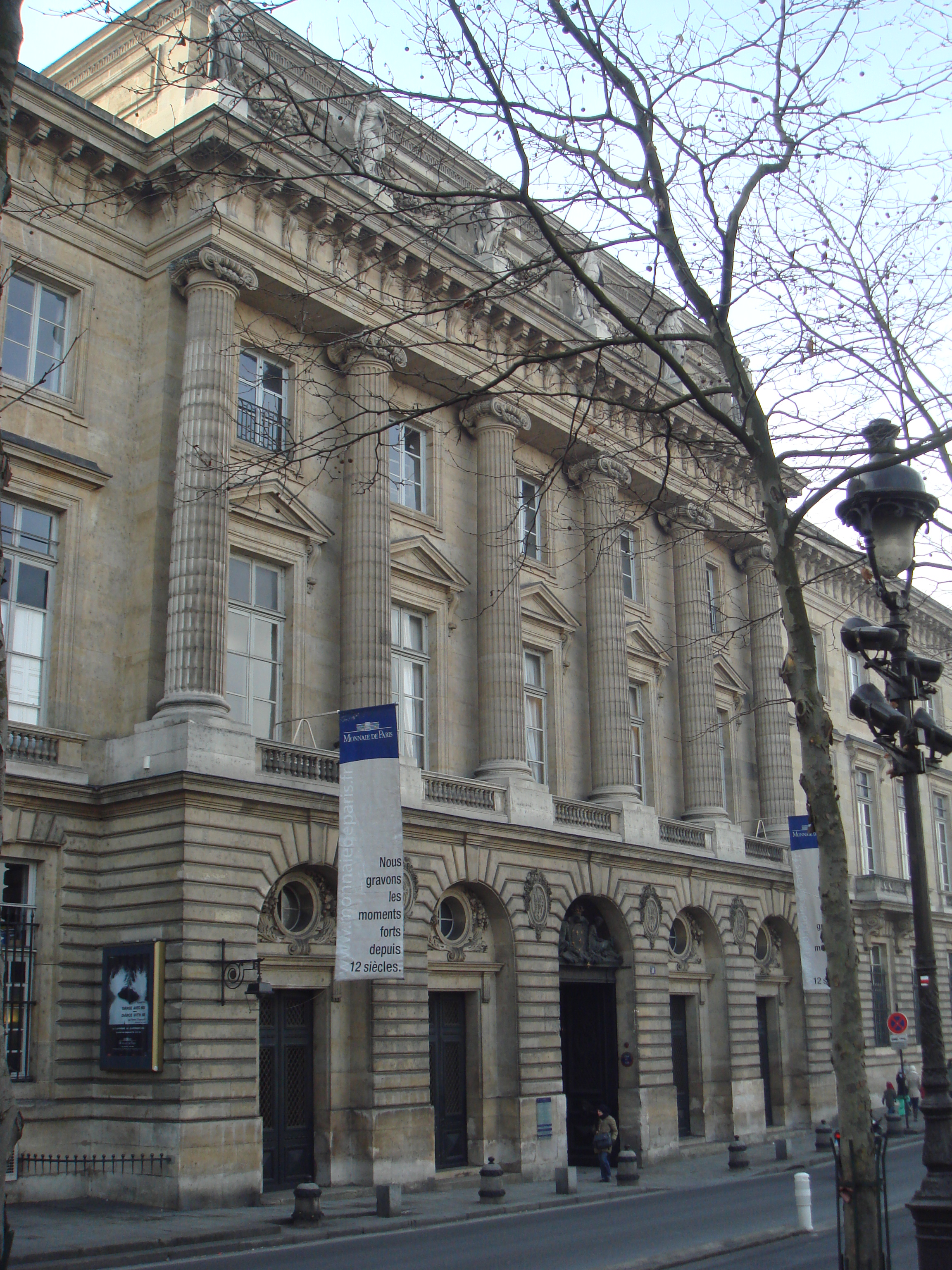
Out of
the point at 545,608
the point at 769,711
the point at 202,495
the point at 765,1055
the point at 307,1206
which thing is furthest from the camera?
the point at 769,711

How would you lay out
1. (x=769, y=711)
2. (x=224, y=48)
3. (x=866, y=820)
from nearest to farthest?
(x=224, y=48) → (x=769, y=711) → (x=866, y=820)

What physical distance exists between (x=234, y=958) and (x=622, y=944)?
538 inches

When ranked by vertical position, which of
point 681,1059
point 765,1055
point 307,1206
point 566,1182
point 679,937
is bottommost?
point 566,1182

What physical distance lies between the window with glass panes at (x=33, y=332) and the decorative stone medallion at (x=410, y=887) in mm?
11851

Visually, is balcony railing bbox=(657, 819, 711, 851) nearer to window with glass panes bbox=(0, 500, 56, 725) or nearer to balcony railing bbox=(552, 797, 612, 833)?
balcony railing bbox=(552, 797, 612, 833)

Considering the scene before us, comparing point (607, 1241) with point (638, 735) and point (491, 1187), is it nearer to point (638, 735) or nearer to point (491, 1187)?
point (491, 1187)

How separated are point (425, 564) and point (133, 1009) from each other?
43.0 ft

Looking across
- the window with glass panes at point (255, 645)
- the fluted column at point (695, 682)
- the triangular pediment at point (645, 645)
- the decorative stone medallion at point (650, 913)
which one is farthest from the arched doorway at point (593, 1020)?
the window with glass panes at point (255, 645)

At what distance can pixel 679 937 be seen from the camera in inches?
1486

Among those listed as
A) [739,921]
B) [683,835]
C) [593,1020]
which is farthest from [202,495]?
→ [739,921]

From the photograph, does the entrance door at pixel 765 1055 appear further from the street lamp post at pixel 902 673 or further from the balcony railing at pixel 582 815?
the street lamp post at pixel 902 673

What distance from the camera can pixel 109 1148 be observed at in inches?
887

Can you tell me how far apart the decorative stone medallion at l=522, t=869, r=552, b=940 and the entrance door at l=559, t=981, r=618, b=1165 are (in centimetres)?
296

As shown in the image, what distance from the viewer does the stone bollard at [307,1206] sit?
66.7ft
